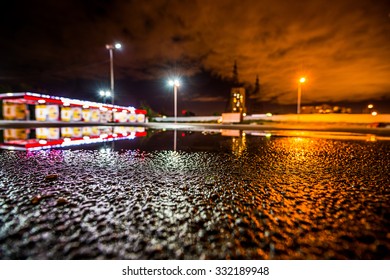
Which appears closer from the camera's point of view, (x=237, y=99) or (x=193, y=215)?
(x=193, y=215)

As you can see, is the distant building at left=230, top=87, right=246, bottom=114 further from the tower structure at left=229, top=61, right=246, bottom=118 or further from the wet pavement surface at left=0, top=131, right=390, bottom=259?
the wet pavement surface at left=0, top=131, right=390, bottom=259

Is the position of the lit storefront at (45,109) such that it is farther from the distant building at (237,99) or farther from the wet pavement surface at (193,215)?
the distant building at (237,99)

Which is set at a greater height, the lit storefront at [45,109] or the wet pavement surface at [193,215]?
the lit storefront at [45,109]

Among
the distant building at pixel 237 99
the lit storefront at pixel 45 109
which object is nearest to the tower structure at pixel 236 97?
the distant building at pixel 237 99

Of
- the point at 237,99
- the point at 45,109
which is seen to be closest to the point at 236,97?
the point at 237,99

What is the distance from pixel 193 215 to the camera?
162 centimetres

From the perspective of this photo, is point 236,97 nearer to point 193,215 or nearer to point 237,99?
point 237,99

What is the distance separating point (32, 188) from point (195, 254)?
208cm

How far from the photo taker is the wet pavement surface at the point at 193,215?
1225 millimetres

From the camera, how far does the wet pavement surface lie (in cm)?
122

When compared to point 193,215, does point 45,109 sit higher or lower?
higher

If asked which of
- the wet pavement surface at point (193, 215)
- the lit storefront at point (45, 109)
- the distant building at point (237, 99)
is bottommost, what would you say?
the wet pavement surface at point (193, 215)

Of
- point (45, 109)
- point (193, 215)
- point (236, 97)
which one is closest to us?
point (193, 215)

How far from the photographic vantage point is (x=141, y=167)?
3340 mm
